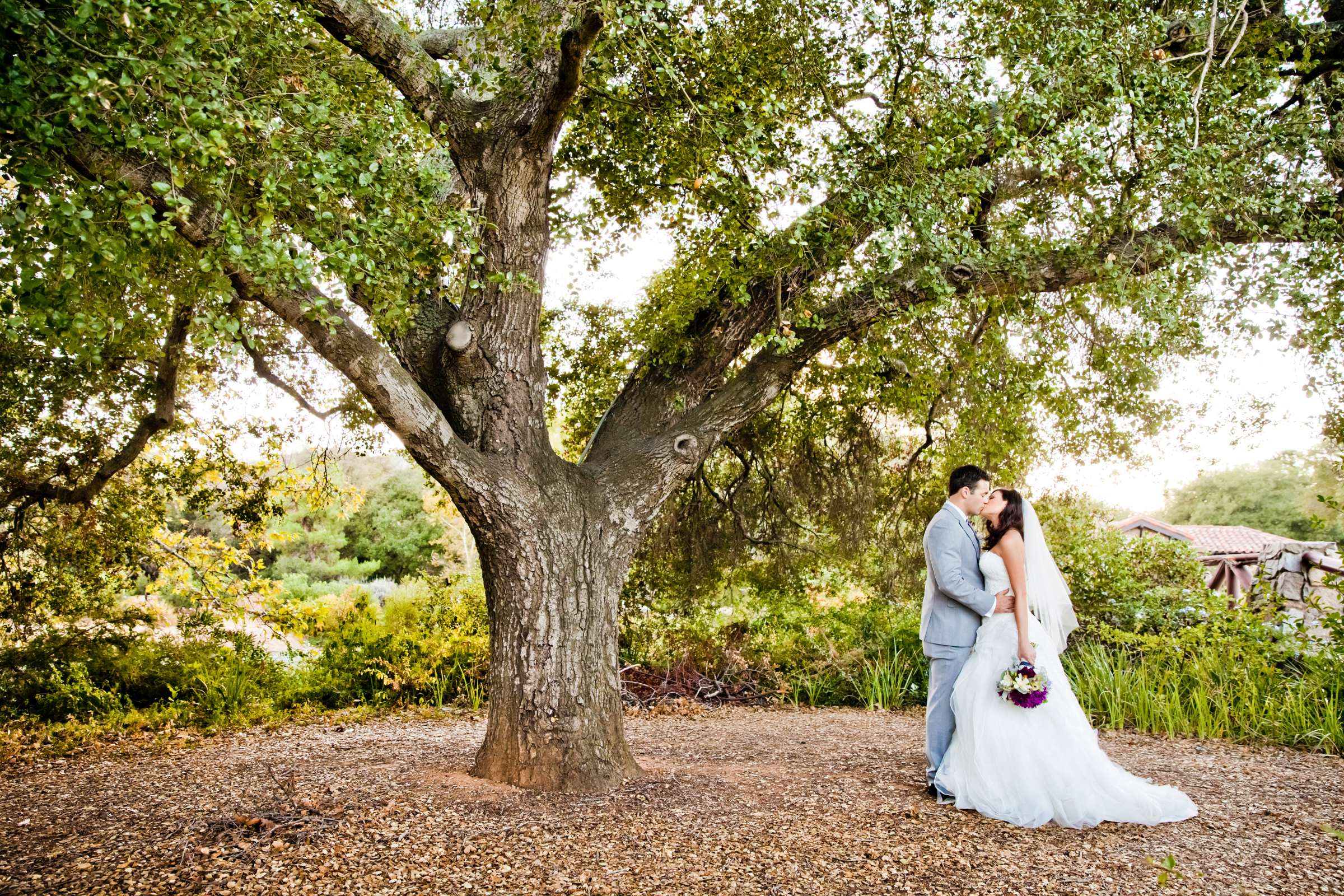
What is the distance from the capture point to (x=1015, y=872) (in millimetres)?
3605

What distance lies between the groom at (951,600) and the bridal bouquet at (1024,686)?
14.7 inches

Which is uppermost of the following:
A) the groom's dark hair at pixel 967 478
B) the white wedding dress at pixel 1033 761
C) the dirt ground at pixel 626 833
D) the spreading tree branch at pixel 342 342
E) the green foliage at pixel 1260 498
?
the green foliage at pixel 1260 498

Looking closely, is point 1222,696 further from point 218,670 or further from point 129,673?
point 129,673

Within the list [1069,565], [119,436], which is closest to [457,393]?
[119,436]

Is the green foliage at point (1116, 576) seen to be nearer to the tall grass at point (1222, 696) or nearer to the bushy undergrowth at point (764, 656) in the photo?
the bushy undergrowth at point (764, 656)

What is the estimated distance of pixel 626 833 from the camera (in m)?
4.05

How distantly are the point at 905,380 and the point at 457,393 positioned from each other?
384 centimetres

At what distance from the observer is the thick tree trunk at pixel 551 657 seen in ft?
15.6

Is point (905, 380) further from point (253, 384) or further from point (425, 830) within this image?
point (253, 384)

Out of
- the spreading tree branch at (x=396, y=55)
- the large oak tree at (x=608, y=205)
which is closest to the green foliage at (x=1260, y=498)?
the large oak tree at (x=608, y=205)

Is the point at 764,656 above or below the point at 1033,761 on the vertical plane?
above

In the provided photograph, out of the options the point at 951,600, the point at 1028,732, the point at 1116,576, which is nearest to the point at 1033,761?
the point at 1028,732

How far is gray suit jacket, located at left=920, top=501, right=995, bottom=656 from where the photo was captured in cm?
485

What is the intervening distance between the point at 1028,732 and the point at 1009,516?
1.23 m
